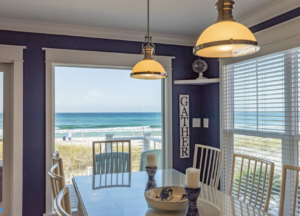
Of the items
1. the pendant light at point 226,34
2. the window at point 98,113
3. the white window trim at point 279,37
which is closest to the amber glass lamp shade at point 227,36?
the pendant light at point 226,34

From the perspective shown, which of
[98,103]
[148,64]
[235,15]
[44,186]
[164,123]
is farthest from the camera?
[164,123]

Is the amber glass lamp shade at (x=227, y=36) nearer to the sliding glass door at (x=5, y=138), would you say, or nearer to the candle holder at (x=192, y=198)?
the candle holder at (x=192, y=198)

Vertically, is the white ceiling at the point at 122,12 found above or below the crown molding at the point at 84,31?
above

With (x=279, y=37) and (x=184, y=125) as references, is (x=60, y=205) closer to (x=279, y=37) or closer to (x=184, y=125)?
(x=279, y=37)

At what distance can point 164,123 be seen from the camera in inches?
151

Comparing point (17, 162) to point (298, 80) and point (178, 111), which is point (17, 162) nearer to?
point (178, 111)

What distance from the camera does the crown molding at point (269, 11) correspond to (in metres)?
2.53

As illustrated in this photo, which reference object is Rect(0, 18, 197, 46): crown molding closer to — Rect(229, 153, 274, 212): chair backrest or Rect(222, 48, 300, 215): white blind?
Rect(222, 48, 300, 215): white blind

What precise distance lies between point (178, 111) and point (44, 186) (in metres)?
2.05

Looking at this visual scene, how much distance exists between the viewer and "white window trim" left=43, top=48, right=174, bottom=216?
324cm

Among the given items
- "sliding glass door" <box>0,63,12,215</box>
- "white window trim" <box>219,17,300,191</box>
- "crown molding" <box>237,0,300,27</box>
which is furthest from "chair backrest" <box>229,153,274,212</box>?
"sliding glass door" <box>0,63,12,215</box>

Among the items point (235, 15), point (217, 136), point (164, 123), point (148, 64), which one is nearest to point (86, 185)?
point (148, 64)

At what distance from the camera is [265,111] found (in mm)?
2869

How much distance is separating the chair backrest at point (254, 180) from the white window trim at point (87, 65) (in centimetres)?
108
